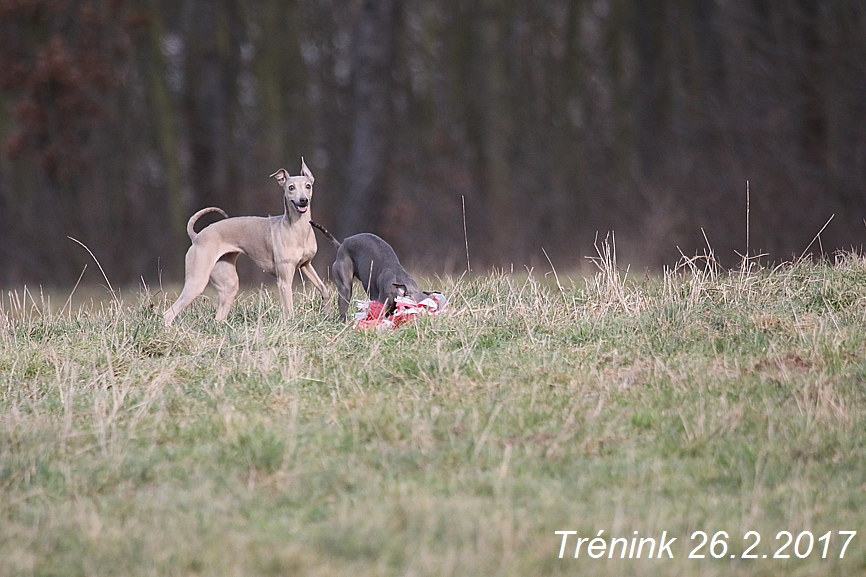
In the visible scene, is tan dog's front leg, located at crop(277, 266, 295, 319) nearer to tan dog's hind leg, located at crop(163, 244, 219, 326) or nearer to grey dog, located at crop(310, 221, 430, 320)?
grey dog, located at crop(310, 221, 430, 320)

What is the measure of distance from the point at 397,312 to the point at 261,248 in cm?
157

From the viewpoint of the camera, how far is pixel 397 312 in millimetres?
7883

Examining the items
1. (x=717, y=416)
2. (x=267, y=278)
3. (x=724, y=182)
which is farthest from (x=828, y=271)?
(x=267, y=278)

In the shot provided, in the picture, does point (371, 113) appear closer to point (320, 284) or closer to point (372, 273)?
point (320, 284)

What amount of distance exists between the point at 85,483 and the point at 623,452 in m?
2.58

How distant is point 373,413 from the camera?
18.3 feet

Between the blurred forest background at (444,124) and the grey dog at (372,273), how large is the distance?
698 cm

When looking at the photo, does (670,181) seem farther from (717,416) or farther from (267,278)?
(717,416)

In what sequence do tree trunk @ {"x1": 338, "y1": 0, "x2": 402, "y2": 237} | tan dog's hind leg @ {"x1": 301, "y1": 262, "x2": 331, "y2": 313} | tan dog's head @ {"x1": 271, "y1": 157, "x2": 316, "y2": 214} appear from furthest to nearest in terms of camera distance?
tree trunk @ {"x1": 338, "y1": 0, "x2": 402, "y2": 237} → tan dog's hind leg @ {"x1": 301, "y1": 262, "x2": 331, "y2": 313} → tan dog's head @ {"x1": 271, "y1": 157, "x2": 316, "y2": 214}

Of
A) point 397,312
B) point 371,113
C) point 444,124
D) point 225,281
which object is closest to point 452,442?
point 397,312

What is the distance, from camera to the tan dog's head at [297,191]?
329 inches

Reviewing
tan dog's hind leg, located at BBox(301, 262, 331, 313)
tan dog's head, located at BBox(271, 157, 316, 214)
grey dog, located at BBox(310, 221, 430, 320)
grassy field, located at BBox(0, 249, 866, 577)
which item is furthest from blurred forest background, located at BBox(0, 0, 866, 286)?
grassy field, located at BBox(0, 249, 866, 577)

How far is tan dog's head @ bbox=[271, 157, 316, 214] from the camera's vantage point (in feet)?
27.5

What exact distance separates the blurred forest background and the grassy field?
8.78 meters
